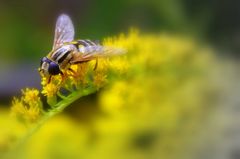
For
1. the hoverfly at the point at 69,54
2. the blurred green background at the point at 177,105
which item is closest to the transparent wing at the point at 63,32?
the hoverfly at the point at 69,54

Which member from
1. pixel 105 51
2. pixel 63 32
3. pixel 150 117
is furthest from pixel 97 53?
pixel 150 117

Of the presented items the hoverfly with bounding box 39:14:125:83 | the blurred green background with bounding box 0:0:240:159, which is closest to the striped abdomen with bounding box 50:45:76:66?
the hoverfly with bounding box 39:14:125:83

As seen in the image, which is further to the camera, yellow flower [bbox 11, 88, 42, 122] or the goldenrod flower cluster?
the goldenrod flower cluster

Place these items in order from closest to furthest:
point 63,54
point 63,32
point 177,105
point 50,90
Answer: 1. point 50,90
2. point 63,54
3. point 63,32
4. point 177,105

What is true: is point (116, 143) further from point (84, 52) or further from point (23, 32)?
point (23, 32)

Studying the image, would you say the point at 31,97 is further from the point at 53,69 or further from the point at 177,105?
the point at 177,105

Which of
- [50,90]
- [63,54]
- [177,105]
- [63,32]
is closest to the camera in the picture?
[50,90]

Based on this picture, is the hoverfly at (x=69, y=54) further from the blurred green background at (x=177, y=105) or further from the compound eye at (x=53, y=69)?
the blurred green background at (x=177, y=105)

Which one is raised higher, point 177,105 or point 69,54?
point 69,54

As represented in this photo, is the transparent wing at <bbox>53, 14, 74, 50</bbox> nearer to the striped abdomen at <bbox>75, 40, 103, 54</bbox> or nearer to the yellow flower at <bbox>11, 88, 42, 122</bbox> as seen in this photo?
the striped abdomen at <bbox>75, 40, 103, 54</bbox>
